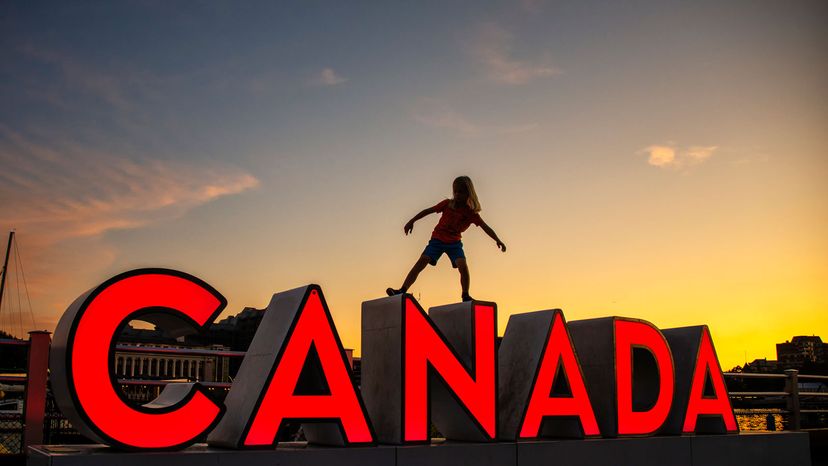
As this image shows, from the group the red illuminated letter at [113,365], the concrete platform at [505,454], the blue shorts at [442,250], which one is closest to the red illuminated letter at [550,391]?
the concrete platform at [505,454]

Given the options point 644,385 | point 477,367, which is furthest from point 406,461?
point 644,385

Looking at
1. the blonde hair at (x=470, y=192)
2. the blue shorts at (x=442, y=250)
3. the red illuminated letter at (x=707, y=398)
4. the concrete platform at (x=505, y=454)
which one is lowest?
the concrete platform at (x=505, y=454)

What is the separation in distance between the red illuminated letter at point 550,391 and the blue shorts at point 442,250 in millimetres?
1610

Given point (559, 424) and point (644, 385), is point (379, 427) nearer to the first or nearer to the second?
point (559, 424)

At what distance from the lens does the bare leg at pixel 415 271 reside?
35.0 ft

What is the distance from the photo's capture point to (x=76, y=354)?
725 cm

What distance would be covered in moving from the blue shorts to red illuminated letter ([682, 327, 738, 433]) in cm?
455

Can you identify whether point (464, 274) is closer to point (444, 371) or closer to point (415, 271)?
point (415, 271)

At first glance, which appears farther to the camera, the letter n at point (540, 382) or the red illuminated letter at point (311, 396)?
the letter n at point (540, 382)

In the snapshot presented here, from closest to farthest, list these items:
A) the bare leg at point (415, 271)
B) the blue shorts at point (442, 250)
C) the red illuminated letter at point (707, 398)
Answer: the bare leg at point (415, 271) < the blue shorts at point (442, 250) < the red illuminated letter at point (707, 398)

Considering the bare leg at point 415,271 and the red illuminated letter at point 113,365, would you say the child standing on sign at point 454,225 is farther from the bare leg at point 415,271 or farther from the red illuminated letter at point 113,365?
the red illuminated letter at point 113,365

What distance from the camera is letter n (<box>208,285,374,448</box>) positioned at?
320 inches

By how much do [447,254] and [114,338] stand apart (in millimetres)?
4913

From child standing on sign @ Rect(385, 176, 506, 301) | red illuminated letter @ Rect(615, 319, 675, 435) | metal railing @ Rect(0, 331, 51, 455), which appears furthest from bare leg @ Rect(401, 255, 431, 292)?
metal railing @ Rect(0, 331, 51, 455)
